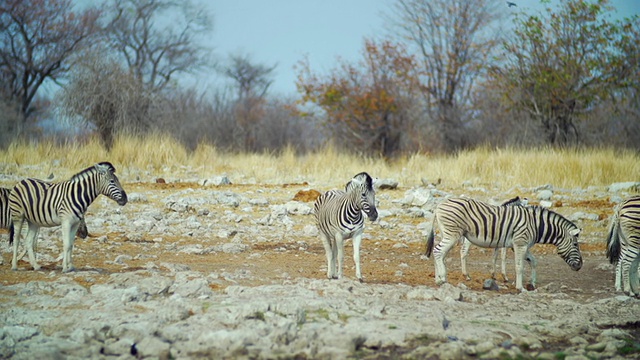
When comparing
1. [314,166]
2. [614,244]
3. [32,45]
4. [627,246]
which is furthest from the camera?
[32,45]

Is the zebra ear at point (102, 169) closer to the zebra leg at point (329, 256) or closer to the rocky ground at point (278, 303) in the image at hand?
the rocky ground at point (278, 303)

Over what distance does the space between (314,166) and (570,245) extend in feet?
36.1

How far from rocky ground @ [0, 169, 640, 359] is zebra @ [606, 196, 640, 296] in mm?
262

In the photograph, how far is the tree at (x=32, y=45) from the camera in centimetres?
3238

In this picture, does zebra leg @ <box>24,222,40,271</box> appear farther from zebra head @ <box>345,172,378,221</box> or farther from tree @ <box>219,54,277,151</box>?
tree @ <box>219,54,277,151</box>

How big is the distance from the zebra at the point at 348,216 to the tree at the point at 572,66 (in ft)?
55.1

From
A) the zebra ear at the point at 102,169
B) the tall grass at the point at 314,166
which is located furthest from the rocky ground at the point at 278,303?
the tall grass at the point at 314,166

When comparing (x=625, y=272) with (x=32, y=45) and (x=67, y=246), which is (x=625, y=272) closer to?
(x=67, y=246)

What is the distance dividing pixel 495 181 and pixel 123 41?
30570mm

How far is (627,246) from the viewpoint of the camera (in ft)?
29.9

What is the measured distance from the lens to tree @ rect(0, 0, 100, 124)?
3238cm

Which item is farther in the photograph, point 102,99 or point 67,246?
point 102,99

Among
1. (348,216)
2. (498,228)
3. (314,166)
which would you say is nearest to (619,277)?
(498,228)

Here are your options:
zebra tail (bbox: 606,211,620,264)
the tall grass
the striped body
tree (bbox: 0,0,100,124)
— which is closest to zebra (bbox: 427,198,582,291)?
zebra tail (bbox: 606,211,620,264)
